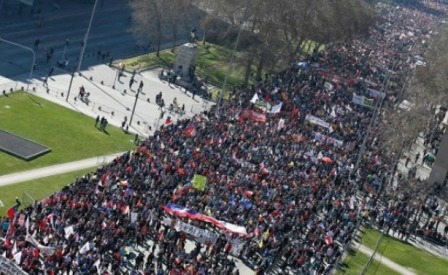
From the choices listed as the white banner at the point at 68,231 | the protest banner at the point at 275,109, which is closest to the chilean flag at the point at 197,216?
the white banner at the point at 68,231

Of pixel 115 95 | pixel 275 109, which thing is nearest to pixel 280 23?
pixel 275 109

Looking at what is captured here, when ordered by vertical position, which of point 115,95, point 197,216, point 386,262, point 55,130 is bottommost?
point 115,95

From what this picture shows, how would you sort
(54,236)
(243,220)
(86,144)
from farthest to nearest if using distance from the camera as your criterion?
(86,144)
(243,220)
(54,236)

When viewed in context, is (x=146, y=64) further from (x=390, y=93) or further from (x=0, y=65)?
(x=390, y=93)

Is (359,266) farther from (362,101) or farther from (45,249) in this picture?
(362,101)

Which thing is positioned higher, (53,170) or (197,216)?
(197,216)

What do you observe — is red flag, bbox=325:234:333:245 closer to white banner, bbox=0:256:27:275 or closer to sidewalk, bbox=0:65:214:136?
white banner, bbox=0:256:27:275

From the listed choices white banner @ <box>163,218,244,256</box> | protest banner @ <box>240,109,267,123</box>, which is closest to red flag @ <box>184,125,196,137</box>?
protest banner @ <box>240,109,267,123</box>

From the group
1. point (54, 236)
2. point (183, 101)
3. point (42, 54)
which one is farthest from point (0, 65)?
point (54, 236)
